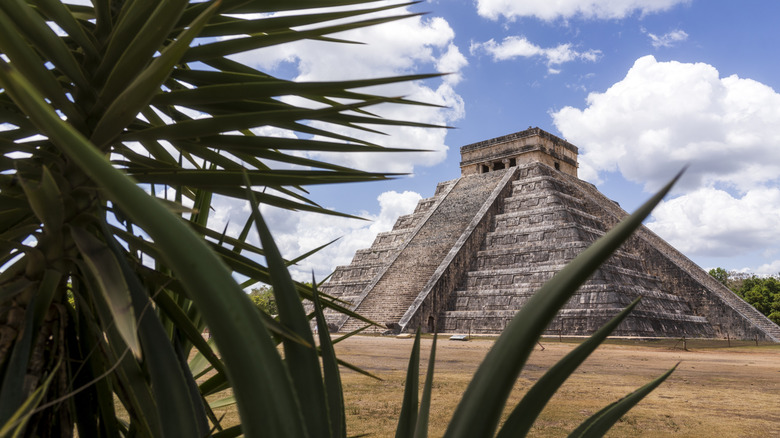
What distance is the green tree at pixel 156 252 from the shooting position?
0.58m

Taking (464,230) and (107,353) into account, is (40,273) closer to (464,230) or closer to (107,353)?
(107,353)

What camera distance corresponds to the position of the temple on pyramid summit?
18391 millimetres

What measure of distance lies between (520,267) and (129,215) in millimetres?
20054

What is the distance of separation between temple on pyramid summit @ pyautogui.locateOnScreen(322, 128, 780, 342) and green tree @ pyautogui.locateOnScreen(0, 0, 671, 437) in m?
15.2

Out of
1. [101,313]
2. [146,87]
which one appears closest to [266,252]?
[146,87]

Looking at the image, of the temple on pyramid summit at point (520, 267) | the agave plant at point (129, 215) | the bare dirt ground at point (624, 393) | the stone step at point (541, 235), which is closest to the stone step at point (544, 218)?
the temple on pyramid summit at point (520, 267)

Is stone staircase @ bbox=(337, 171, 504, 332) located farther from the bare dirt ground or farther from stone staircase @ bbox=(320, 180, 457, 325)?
the bare dirt ground

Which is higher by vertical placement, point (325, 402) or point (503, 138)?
point (503, 138)

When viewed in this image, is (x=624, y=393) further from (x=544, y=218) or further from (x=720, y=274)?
(x=720, y=274)

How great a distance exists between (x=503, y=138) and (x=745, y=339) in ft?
42.8

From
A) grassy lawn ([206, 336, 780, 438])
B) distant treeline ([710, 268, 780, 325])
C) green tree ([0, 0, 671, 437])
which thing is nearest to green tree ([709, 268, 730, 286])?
distant treeline ([710, 268, 780, 325])

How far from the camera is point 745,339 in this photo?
1928 cm

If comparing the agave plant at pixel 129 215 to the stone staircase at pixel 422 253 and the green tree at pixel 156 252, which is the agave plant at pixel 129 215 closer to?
the green tree at pixel 156 252

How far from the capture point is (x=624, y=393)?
6.41 meters
